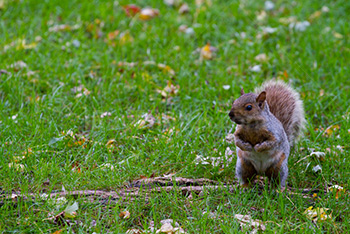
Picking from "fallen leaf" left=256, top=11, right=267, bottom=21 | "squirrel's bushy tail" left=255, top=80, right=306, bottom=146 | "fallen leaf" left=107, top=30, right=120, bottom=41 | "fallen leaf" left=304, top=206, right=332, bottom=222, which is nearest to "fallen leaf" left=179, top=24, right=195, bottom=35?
"fallen leaf" left=107, top=30, right=120, bottom=41

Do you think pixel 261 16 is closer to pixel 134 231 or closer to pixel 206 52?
pixel 206 52

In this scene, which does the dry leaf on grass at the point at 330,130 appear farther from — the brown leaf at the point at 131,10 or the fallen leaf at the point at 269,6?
the brown leaf at the point at 131,10

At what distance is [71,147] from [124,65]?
133 cm

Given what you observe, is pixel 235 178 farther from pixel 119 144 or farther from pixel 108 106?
pixel 108 106

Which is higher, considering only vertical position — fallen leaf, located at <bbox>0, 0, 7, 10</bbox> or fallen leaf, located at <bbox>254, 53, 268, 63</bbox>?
fallen leaf, located at <bbox>0, 0, 7, 10</bbox>

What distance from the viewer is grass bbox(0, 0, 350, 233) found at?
2.54m

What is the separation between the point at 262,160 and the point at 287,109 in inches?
18.4

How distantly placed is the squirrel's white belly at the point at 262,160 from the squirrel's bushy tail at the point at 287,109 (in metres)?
0.39

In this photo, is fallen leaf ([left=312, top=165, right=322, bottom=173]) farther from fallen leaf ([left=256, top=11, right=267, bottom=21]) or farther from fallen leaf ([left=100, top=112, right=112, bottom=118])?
fallen leaf ([left=256, top=11, right=267, bottom=21])

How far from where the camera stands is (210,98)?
3.88 metres

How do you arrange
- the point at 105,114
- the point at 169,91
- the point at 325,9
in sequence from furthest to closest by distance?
the point at 325,9 → the point at 169,91 → the point at 105,114

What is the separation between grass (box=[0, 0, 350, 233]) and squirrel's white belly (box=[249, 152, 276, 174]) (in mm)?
152

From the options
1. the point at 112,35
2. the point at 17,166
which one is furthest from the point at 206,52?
the point at 17,166

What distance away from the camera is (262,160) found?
2.64 m
